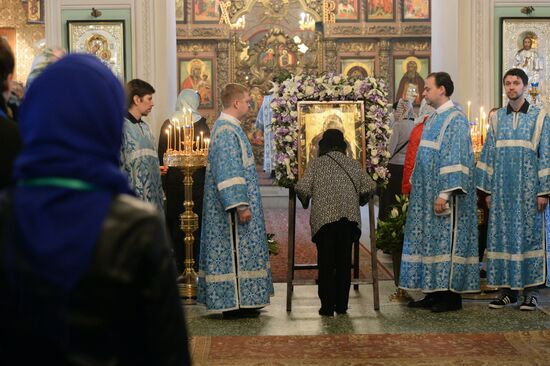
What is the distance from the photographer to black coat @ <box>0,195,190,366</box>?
171 centimetres

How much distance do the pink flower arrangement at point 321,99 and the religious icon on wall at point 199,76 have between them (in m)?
13.8

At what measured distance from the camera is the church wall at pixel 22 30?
1548cm

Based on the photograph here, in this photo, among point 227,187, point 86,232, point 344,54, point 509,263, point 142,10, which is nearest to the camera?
point 86,232

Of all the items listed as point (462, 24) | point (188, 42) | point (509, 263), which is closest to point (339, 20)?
point (188, 42)

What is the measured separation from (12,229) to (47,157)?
0.16 metres

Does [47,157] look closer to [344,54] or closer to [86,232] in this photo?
[86,232]

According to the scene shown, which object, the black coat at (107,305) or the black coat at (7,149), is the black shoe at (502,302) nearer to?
the black coat at (7,149)

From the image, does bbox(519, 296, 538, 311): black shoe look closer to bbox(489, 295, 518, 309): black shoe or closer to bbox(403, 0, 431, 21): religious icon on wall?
bbox(489, 295, 518, 309): black shoe

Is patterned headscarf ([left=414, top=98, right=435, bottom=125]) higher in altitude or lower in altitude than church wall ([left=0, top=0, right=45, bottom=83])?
lower

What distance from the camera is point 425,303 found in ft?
23.2

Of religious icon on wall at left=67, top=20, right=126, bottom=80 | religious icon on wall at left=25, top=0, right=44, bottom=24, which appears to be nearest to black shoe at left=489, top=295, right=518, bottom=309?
religious icon on wall at left=67, top=20, right=126, bottom=80

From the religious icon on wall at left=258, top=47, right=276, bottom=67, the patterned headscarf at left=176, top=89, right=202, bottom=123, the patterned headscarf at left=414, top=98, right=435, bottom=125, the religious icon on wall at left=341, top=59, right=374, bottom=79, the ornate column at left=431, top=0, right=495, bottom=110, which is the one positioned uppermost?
the religious icon on wall at left=258, top=47, right=276, bottom=67

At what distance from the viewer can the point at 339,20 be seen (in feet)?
70.0

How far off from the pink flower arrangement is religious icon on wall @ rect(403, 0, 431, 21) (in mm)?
14182
